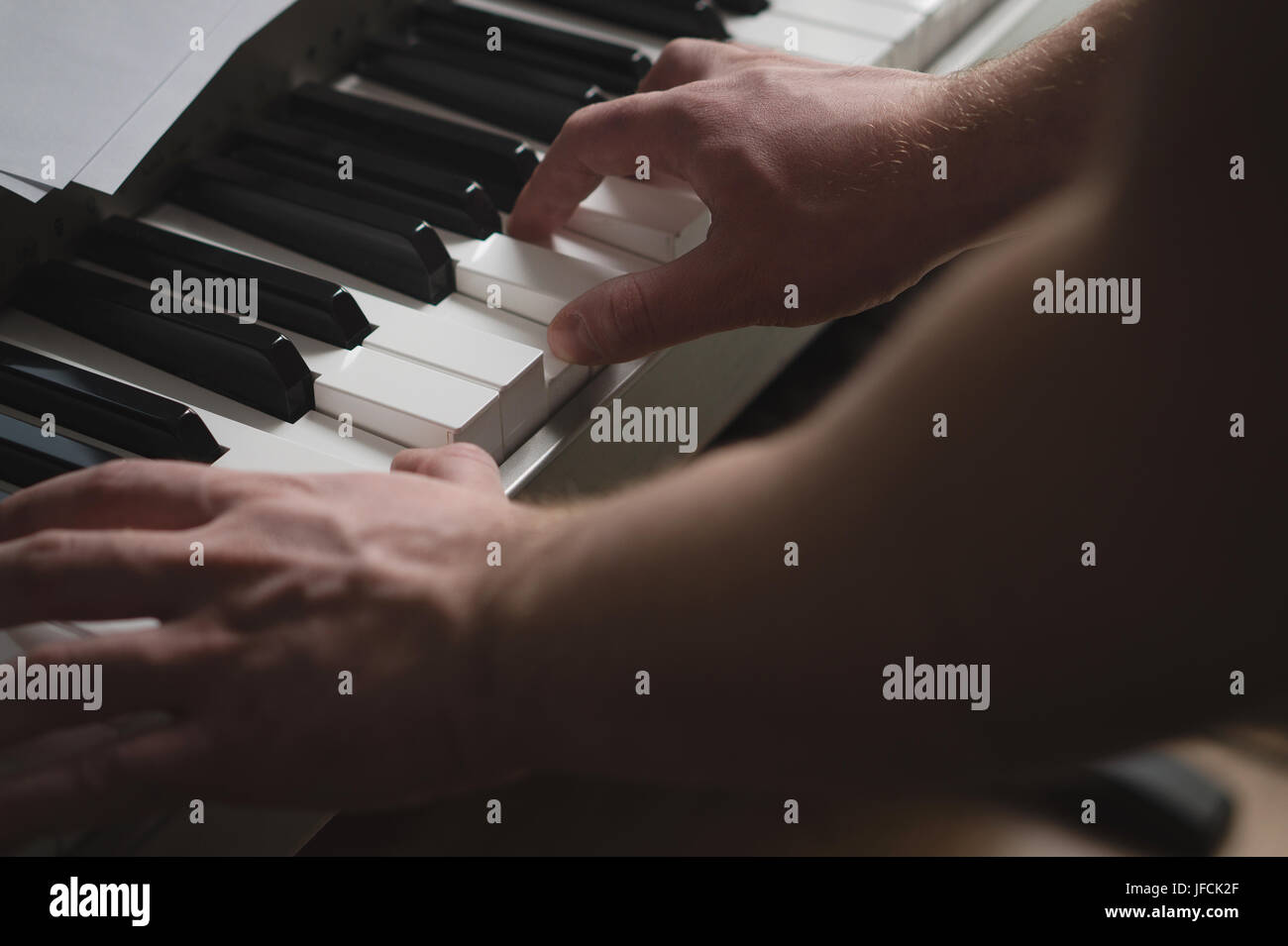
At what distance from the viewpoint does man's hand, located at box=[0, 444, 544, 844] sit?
0.68 m

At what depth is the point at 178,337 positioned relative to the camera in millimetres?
978

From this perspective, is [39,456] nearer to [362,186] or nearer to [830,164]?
[362,186]

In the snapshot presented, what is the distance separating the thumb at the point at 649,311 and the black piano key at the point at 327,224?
136 millimetres

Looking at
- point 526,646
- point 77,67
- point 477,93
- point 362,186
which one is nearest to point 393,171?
point 362,186

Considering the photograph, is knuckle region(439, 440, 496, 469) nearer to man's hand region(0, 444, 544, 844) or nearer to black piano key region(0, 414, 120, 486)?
man's hand region(0, 444, 544, 844)

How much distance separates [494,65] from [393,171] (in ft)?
0.76

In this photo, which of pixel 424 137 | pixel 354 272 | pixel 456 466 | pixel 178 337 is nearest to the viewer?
pixel 456 466

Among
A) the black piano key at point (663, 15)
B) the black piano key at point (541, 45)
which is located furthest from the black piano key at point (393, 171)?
the black piano key at point (663, 15)

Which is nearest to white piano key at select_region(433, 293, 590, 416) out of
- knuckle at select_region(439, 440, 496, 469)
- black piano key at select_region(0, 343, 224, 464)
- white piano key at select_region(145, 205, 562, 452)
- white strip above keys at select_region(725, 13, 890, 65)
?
white piano key at select_region(145, 205, 562, 452)

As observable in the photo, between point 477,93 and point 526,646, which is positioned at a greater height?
point 477,93

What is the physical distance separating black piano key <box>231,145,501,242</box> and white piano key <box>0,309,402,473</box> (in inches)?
9.5
